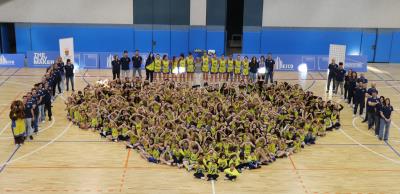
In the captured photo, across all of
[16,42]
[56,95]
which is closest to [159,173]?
[56,95]

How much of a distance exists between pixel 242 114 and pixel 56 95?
35.6ft

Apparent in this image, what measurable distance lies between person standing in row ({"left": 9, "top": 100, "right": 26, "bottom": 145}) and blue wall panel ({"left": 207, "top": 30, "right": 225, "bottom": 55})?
21.0 metres

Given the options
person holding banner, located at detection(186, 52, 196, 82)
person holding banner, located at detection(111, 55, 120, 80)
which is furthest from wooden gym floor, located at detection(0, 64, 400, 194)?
person holding banner, located at detection(186, 52, 196, 82)

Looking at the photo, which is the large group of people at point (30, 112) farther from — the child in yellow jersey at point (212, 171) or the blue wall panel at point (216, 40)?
the blue wall panel at point (216, 40)

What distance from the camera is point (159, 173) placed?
55.0 ft

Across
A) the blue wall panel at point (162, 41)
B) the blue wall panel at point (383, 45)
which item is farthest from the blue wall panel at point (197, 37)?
the blue wall panel at point (383, 45)

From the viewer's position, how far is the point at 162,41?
37.9 metres

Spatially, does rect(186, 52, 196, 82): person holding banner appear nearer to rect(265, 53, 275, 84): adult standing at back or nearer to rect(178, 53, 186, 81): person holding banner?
rect(178, 53, 186, 81): person holding banner

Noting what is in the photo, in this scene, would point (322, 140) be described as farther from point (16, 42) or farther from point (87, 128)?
point (16, 42)

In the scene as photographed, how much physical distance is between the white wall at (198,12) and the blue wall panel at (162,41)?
7.04 feet

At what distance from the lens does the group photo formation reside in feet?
54.5

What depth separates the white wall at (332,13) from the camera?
121ft

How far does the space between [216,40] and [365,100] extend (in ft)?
49.8

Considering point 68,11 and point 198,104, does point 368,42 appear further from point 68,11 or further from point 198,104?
point 68,11
